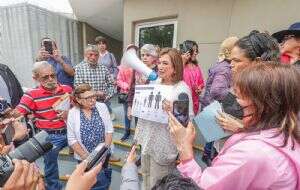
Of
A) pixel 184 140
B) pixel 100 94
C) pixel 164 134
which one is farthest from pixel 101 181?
pixel 184 140

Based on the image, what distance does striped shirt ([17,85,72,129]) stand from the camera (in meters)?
2.71

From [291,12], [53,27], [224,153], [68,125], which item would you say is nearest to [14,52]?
[53,27]

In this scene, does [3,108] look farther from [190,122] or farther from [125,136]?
[125,136]

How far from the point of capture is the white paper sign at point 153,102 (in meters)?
2.19

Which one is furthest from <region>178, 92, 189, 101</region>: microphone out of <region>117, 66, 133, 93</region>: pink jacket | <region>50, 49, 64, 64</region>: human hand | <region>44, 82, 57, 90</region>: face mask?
<region>50, 49, 64, 64</region>: human hand

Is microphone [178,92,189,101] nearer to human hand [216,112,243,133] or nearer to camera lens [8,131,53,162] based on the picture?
human hand [216,112,243,133]

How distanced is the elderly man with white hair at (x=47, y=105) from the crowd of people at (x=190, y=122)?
0.01 metres

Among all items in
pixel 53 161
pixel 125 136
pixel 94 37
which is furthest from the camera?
pixel 94 37

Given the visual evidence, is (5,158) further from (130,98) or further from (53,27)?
(53,27)

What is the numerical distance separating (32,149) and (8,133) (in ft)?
2.38

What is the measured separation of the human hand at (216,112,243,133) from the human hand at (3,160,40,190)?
1.05 metres

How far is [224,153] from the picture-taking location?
3.58 feet

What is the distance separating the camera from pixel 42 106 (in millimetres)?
2754

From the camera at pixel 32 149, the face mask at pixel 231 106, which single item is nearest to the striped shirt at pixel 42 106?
the camera at pixel 32 149
